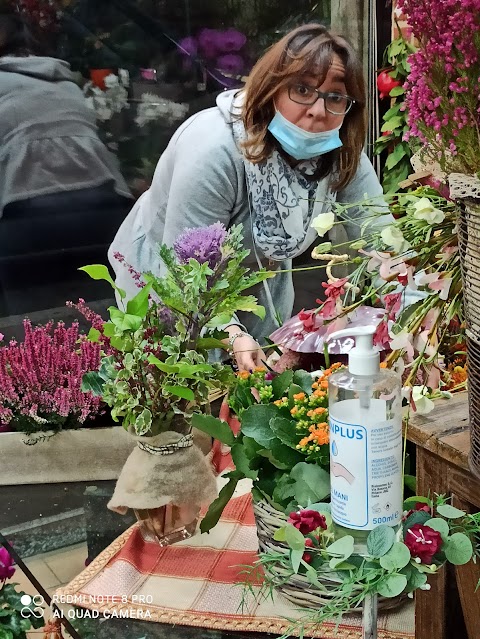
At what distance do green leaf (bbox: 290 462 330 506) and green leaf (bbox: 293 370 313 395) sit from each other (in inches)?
5.7

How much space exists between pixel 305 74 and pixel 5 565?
1.03 meters

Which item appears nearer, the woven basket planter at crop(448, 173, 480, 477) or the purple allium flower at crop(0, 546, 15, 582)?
the woven basket planter at crop(448, 173, 480, 477)

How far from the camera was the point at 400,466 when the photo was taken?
52 centimetres

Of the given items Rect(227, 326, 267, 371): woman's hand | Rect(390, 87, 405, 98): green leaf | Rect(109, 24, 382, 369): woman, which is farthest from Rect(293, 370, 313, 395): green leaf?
Rect(390, 87, 405, 98): green leaf

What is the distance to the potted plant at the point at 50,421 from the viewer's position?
110 centimetres

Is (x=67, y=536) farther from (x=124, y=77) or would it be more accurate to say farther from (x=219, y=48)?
(x=219, y=48)

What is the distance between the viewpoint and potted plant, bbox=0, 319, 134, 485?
3.61ft

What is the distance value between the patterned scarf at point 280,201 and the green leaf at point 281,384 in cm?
69

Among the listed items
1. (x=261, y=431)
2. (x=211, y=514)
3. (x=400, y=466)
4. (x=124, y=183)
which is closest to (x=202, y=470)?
(x=211, y=514)

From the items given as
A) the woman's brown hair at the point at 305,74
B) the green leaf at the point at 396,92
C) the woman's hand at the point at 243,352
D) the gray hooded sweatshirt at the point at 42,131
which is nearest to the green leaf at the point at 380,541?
the woman's hand at the point at 243,352

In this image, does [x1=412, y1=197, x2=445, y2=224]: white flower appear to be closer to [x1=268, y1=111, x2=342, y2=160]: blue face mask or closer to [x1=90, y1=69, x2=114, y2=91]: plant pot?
[x1=268, y1=111, x2=342, y2=160]: blue face mask

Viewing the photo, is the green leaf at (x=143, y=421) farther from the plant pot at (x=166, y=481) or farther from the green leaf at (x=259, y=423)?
the green leaf at (x=259, y=423)

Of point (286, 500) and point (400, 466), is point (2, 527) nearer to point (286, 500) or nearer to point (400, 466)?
point (286, 500)

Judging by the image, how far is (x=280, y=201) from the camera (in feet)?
4.88
